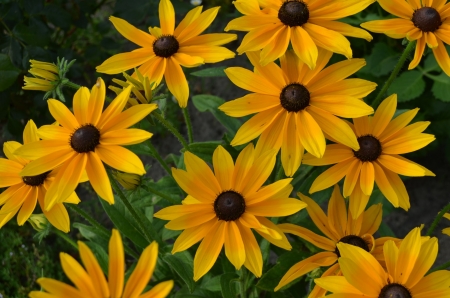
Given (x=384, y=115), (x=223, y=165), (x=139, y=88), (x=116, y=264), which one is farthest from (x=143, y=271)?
Answer: (x=384, y=115)

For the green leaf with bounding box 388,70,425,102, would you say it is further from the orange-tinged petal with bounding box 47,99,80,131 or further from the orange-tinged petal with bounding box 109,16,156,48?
the orange-tinged petal with bounding box 47,99,80,131

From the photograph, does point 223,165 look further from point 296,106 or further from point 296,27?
point 296,27

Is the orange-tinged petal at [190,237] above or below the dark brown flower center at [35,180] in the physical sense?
below

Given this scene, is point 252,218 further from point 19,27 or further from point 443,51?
point 19,27

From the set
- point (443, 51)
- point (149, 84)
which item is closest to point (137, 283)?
point (149, 84)

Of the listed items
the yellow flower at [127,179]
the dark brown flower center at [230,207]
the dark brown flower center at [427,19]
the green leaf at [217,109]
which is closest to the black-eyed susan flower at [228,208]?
the dark brown flower center at [230,207]

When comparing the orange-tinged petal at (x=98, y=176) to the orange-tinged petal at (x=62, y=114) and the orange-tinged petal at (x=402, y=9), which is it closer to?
the orange-tinged petal at (x=62, y=114)
